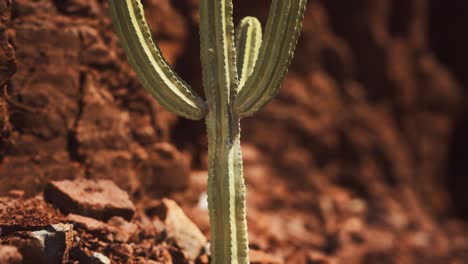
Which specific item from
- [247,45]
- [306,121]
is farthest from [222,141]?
[306,121]

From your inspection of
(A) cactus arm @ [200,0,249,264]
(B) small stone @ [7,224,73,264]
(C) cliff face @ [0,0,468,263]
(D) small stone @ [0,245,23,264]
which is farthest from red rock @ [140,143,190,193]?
(D) small stone @ [0,245,23,264]

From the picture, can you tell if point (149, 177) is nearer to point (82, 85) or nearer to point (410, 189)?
point (82, 85)

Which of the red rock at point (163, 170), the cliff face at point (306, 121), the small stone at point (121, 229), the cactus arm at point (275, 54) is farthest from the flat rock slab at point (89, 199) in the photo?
the cactus arm at point (275, 54)

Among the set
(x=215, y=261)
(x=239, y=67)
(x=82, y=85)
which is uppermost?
(x=239, y=67)

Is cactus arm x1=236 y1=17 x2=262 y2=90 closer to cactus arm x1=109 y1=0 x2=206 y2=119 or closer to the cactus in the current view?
the cactus

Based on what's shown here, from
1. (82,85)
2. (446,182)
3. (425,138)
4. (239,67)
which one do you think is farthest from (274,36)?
(446,182)
